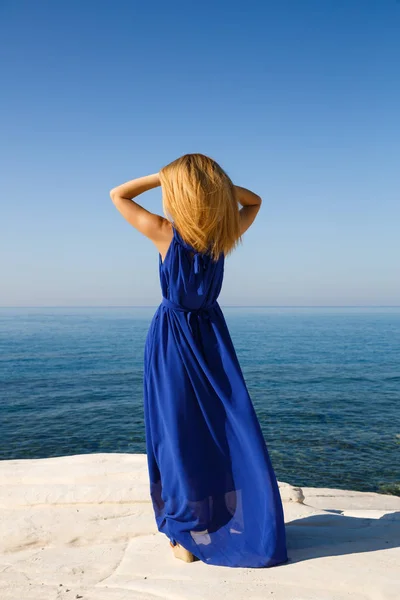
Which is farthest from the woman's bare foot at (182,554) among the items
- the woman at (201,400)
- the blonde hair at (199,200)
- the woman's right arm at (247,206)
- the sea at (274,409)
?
the sea at (274,409)

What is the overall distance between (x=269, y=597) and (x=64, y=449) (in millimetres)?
14718

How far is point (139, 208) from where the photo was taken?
11.9 feet

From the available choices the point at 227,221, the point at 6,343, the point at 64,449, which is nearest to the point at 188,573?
the point at 227,221

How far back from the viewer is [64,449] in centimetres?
1647

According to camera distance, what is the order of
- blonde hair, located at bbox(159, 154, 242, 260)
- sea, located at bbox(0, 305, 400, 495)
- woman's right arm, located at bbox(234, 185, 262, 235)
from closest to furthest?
blonde hair, located at bbox(159, 154, 242, 260), woman's right arm, located at bbox(234, 185, 262, 235), sea, located at bbox(0, 305, 400, 495)

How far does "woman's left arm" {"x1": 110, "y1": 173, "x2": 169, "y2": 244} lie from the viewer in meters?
3.54

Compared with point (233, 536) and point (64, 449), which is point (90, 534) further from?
point (64, 449)

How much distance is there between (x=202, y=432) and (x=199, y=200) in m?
1.55

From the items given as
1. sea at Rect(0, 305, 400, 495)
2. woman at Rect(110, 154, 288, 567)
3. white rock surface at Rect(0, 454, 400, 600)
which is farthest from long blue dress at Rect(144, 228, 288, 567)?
sea at Rect(0, 305, 400, 495)

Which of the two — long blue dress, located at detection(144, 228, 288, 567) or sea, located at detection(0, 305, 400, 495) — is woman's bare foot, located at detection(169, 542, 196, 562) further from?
sea, located at detection(0, 305, 400, 495)

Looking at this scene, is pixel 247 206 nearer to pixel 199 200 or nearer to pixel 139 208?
pixel 199 200

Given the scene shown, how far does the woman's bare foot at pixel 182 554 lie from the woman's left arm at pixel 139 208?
2.09 metres

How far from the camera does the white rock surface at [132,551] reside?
9.86ft

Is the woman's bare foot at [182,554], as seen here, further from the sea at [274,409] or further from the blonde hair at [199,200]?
the sea at [274,409]
